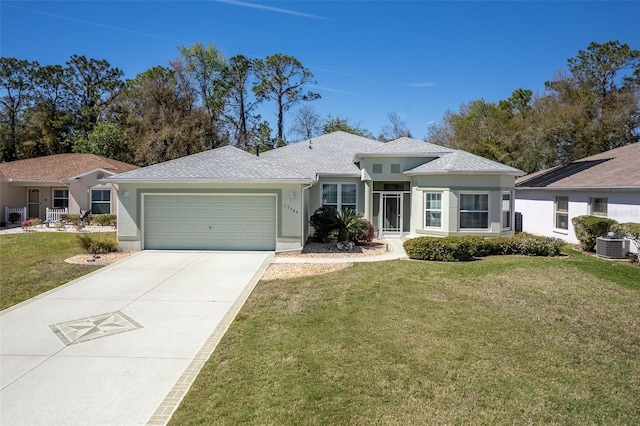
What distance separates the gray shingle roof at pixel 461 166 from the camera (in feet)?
52.1

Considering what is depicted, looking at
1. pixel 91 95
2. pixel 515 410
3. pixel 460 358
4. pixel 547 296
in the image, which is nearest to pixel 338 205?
pixel 547 296

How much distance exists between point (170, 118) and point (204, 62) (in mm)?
8778

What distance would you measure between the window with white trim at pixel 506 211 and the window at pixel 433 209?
2817mm

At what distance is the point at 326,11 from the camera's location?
14.8 metres

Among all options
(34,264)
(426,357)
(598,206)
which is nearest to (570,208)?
(598,206)

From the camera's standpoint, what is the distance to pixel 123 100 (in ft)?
129

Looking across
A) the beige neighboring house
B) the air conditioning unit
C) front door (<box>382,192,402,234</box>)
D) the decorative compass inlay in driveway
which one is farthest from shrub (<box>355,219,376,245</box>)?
the beige neighboring house

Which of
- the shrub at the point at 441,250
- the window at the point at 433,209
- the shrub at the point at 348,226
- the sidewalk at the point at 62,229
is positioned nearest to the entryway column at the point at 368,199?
the shrub at the point at 348,226

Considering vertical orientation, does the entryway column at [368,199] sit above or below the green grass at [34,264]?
above

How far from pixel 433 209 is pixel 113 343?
45.3ft

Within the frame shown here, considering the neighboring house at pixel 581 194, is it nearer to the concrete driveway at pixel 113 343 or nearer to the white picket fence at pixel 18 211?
the concrete driveway at pixel 113 343

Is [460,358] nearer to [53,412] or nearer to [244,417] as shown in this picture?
[244,417]

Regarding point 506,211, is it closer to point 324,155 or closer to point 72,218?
point 324,155

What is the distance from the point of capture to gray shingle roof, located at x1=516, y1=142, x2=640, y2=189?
14.9 metres
